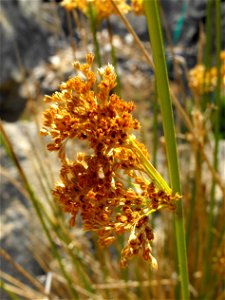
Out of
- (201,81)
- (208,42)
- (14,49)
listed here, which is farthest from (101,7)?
(14,49)

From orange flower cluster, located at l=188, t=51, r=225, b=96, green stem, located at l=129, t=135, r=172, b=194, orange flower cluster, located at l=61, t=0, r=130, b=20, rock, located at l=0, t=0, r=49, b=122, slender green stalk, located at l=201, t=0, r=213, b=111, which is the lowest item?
green stem, located at l=129, t=135, r=172, b=194

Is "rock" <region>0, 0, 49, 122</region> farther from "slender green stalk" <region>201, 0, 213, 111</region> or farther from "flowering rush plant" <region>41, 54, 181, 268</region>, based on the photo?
"flowering rush plant" <region>41, 54, 181, 268</region>

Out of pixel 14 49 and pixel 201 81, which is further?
pixel 14 49

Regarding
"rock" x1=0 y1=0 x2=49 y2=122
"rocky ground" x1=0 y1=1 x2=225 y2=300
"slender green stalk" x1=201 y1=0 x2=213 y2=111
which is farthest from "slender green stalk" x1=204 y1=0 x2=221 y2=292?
"rock" x1=0 y1=0 x2=49 y2=122

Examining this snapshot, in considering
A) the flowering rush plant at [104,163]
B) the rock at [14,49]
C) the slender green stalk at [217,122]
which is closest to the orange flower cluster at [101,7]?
the slender green stalk at [217,122]

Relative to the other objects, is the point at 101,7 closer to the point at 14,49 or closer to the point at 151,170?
the point at 151,170

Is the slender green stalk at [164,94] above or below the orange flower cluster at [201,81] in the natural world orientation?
below

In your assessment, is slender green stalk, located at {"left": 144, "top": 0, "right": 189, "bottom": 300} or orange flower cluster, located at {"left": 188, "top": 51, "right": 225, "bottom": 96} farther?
orange flower cluster, located at {"left": 188, "top": 51, "right": 225, "bottom": 96}

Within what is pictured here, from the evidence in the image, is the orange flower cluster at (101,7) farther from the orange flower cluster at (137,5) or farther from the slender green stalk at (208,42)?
the slender green stalk at (208,42)
